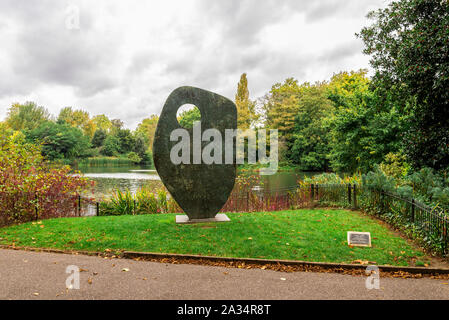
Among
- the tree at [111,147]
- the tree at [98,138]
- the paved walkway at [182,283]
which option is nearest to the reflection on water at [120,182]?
the paved walkway at [182,283]

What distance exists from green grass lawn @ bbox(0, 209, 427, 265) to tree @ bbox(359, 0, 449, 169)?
2.56 meters

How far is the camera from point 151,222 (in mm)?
7016

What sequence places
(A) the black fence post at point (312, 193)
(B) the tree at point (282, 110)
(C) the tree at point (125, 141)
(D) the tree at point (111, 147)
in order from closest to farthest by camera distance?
(A) the black fence post at point (312, 193) → (B) the tree at point (282, 110) → (D) the tree at point (111, 147) → (C) the tree at point (125, 141)

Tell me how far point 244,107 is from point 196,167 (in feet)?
89.3

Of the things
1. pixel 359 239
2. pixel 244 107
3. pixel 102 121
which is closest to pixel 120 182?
pixel 244 107

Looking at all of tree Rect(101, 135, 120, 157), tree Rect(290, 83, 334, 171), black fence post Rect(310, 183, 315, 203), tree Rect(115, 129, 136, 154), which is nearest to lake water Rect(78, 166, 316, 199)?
tree Rect(290, 83, 334, 171)

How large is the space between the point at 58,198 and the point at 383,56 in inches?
470

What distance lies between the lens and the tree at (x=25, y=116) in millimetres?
45094

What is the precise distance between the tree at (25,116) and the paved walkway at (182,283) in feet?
158

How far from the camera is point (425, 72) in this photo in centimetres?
698

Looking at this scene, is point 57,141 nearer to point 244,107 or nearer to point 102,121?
point 244,107

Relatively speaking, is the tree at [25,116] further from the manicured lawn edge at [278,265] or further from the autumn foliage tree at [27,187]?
the manicured lawn edge at [278,265]

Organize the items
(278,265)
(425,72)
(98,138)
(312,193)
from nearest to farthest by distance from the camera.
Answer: (278,265) < (425,72) < (312,193) < (98,138)
